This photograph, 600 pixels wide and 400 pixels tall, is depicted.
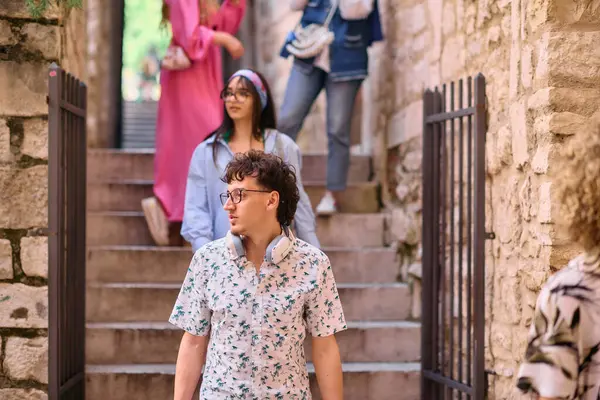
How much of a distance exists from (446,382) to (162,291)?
5.85ft

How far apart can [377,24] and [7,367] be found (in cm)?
331

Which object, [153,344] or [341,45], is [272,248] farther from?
[341,45]

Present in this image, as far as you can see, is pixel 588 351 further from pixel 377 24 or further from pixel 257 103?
pixel 377 24

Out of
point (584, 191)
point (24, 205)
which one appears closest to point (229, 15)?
point (24, 205)

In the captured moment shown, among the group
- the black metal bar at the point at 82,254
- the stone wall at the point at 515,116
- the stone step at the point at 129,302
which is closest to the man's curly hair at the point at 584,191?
the stone wall at the point at 515,116

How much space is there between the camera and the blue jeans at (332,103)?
5.76 meters

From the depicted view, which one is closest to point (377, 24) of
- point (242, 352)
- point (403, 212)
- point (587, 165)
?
point (403, 212)

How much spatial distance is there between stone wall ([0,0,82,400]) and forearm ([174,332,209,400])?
1.53 metres

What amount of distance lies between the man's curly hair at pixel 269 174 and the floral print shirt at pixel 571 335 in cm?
102

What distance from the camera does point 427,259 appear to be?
4.38m

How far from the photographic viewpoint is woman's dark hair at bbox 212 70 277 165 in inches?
158

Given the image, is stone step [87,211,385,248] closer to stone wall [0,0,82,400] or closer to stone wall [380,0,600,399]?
stone wall [380,0,600,399]

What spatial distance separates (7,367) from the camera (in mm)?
3996

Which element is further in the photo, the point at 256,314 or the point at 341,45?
the point at 341,45
